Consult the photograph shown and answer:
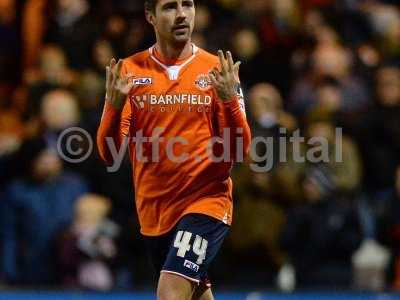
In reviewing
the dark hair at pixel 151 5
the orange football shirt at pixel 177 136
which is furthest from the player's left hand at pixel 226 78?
the dark hair at pixel 151 5

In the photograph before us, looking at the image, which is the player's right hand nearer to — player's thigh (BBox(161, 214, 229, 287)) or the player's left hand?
the player's left hand

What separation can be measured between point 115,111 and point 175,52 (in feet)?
A: 2.04

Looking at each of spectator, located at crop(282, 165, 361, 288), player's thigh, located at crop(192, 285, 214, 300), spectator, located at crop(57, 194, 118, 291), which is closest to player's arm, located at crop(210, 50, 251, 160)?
player's thigh, located at crop(192, 285, 214, 300)

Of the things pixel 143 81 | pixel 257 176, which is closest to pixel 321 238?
pixel 257 176

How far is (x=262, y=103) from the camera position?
11.4 meters

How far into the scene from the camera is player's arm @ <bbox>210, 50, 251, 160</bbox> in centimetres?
725

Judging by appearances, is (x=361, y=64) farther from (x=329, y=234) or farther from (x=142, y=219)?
(x=142, y=219)

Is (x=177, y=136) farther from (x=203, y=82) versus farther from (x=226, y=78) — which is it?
(x=226, y=78)

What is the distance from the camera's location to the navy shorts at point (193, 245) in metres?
7.35

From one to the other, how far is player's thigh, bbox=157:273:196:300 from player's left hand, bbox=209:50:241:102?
1.09m

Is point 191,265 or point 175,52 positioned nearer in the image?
point 191,265

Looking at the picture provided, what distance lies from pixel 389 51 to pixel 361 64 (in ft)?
2.46

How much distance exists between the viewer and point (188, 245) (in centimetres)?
738

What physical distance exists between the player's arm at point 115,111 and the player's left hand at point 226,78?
1.69ft
